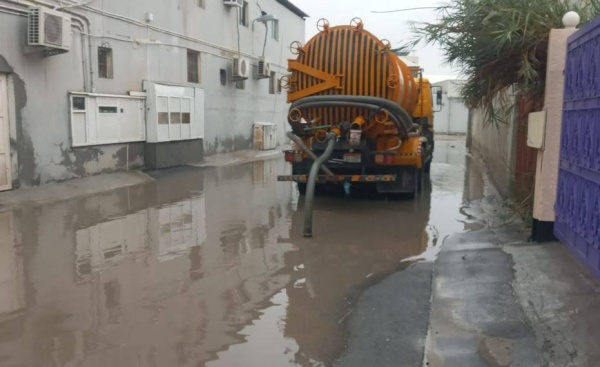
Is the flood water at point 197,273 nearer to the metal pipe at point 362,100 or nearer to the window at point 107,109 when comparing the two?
the metal pipe at point 362,100

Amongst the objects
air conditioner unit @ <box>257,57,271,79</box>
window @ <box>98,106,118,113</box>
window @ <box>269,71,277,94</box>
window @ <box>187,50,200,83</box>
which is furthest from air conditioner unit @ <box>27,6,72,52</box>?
window @ <box>269,71,277,94</box>

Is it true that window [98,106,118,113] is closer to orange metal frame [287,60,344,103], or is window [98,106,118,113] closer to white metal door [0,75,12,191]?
white metal door [0,75,12,191]

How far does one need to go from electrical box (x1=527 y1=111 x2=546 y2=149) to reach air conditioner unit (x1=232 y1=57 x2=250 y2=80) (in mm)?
15401

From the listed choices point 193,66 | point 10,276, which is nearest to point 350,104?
point 10,276

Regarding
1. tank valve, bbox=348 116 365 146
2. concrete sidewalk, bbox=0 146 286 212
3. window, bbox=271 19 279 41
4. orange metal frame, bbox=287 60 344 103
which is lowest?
concrete sidewalk, bbox=0 146 286 212

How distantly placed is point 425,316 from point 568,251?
67.4 inches

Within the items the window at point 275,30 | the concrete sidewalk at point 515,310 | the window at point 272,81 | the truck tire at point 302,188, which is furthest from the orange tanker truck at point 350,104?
the window at point 275,30

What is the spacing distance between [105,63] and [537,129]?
427 inches

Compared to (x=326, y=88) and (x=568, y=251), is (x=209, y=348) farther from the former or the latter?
(x=326, y=88)

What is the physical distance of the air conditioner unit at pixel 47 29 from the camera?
1049 cm

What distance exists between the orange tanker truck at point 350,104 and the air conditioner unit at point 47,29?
487 cm

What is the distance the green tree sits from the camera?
613 cm

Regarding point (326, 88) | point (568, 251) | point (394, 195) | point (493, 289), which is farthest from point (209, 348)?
point (394, 195)

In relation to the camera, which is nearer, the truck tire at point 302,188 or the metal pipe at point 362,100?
the metal pipe at point 362,100
